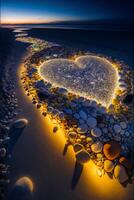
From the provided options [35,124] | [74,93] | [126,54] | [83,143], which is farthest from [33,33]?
[83,143]

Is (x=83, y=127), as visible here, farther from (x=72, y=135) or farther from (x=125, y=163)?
(x=125, y=163)

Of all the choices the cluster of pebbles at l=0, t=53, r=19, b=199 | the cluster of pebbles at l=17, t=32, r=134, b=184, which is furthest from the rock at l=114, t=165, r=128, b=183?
the cluster of pebbles at l=0, t=53, r=19, b=199

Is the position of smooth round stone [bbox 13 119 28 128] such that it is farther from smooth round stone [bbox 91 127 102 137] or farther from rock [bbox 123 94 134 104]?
rock [bbox 123 94 134 104]

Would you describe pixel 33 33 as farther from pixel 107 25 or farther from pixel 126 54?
pixel 126 54

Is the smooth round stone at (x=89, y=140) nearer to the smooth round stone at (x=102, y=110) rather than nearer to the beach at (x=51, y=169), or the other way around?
the beach at (x=51, y=169)

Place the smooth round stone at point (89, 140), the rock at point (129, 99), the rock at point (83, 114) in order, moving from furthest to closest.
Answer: the rock at point (129, 99), the rock at point (83, 114), the smooth round stone at point (89, 140)

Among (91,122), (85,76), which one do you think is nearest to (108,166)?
(91,122)

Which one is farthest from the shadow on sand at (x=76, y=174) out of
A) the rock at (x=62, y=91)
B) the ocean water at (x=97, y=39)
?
the ocean water at (x=97, y=39)
